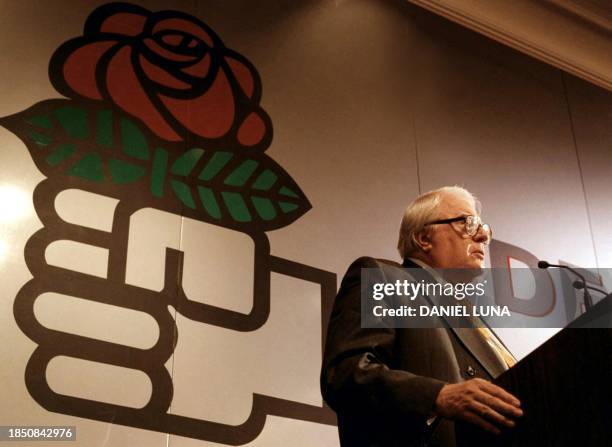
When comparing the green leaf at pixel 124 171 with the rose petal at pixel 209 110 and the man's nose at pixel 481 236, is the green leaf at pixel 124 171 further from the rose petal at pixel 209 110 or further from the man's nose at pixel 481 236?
the man's nose at pixel 481 236

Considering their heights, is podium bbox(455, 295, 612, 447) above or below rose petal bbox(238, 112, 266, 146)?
below

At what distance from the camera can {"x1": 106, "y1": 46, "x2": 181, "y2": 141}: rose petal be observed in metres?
3.79

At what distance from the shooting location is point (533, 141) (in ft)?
16.9

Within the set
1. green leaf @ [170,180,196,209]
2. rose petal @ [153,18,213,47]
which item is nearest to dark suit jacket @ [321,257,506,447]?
green leaf @ [170,180,196,209]

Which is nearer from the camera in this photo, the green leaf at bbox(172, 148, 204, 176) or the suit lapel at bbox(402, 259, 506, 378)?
the suit lapel at bbox(402, 259, 506, 378)

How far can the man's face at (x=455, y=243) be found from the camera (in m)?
2.68

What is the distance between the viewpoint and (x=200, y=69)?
408 centimetres

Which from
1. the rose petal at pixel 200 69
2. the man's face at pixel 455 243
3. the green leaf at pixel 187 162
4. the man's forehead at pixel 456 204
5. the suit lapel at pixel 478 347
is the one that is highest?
the rose petal at pixel 200 69

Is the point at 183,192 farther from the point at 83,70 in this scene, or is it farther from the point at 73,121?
the point at 83,70

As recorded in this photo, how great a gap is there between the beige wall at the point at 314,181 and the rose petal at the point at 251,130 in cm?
7

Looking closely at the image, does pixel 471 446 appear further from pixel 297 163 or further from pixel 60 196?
pixel 297 163

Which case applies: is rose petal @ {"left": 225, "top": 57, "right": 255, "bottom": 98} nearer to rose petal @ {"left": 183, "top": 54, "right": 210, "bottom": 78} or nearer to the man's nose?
rose petal @ {"left": 183, "top": 54, "right": 210, "bottom": 78}

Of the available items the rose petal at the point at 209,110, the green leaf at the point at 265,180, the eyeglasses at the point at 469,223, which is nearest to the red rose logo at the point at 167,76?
the rose petal at the point at 209,110

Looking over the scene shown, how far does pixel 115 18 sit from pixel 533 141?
236 centimetres
